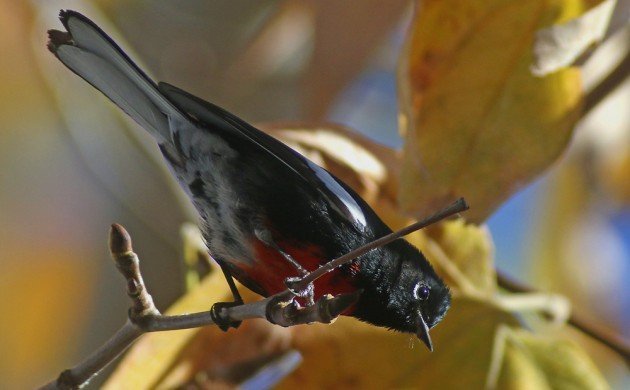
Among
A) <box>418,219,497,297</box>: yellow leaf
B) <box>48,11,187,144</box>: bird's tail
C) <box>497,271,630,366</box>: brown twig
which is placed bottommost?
<box>497,271,630,366</box>: brown twig

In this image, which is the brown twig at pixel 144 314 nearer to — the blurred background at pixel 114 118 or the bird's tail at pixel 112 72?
the bird's tail at pixel 112 72

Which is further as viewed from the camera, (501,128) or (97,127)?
(97,127)

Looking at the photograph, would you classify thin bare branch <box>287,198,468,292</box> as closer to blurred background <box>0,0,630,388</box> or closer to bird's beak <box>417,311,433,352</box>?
bird's beak <box>417,311,433,352</box>

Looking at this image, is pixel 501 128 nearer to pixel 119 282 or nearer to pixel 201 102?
pixel 201 102

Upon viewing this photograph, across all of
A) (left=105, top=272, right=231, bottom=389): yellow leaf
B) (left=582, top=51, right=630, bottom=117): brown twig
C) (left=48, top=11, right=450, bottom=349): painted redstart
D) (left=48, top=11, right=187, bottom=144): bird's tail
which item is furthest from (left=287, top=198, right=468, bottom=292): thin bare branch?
(left=582, top=51, right=630, bottom=117): brown twig

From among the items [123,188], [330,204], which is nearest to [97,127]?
[123,188]

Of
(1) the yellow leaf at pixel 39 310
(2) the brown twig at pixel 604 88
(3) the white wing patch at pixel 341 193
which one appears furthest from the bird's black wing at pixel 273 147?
(1) the yellow leaf at pixel 39 310
